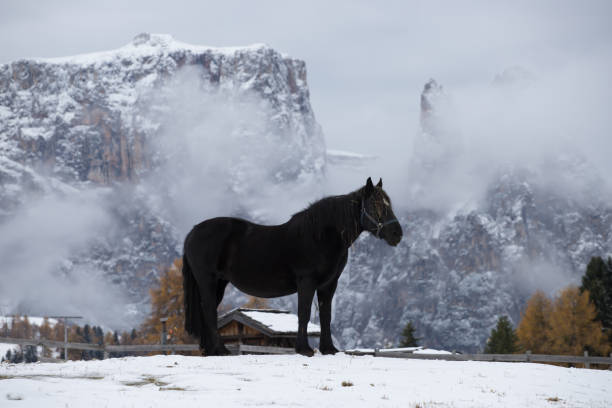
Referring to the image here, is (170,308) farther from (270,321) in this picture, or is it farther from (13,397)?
(13,397)

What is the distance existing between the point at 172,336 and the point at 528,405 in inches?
1265

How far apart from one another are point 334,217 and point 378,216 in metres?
0.82

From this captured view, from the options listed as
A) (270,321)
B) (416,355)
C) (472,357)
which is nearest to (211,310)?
(416,355)

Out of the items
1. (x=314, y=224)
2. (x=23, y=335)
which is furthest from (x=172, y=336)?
(x=23, y=335)

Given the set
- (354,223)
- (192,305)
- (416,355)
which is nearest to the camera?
(354,223)

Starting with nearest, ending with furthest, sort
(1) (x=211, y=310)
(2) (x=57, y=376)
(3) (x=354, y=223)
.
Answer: (2) (x=57, y=376) < (3) (x=354, y=223) < (1) (x=211, y=310)

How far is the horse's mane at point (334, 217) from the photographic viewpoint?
11711 mm

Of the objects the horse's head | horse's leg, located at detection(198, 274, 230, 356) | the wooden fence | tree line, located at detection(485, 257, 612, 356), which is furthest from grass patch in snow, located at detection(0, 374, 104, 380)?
tree line, located at detection(485, 257, 612, 356)

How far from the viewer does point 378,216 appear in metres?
11.4

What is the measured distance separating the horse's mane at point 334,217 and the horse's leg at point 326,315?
1.06 metres

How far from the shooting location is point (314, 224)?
11812 millimetres

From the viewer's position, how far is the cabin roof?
24172 mm

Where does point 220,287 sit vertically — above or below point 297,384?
above

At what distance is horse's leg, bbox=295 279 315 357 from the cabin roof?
11857 millimetres
